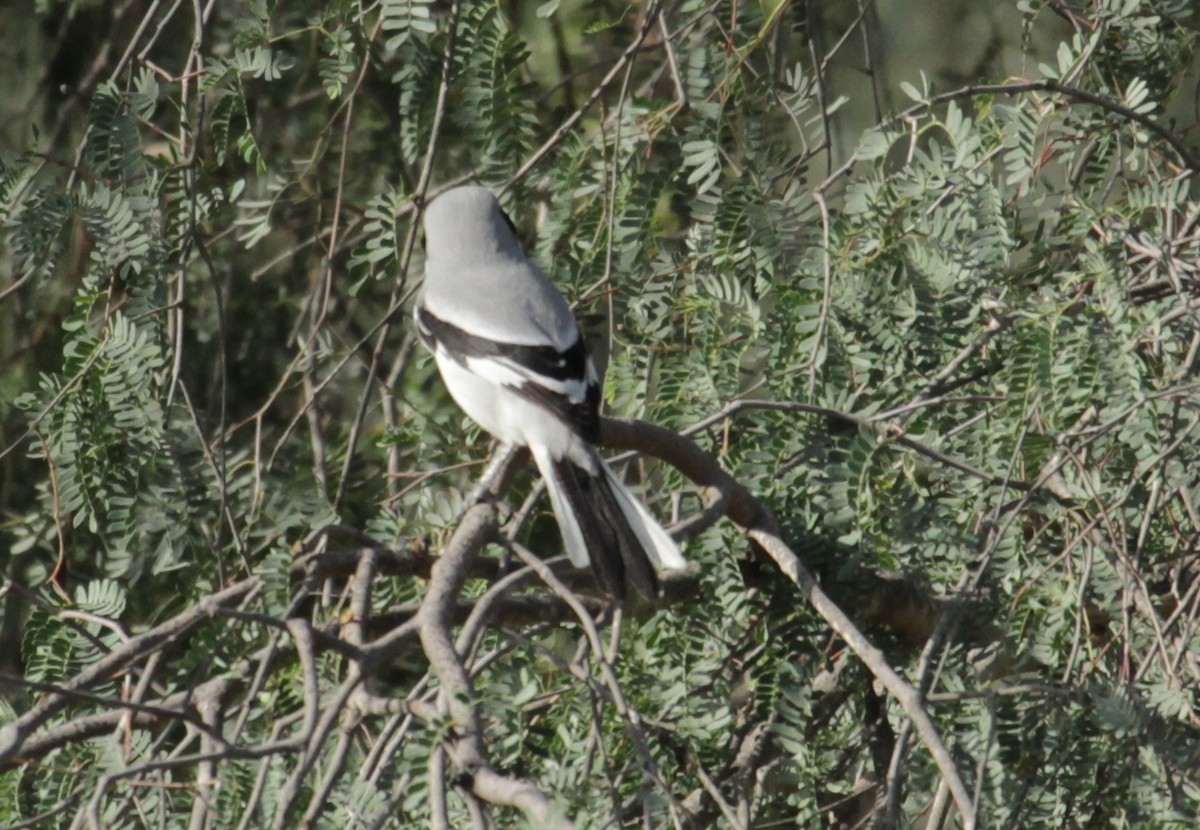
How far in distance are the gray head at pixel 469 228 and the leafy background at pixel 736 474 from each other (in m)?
0.21

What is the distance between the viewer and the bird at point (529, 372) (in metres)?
2.79

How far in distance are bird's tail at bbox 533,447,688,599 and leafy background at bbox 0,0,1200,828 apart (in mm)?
75

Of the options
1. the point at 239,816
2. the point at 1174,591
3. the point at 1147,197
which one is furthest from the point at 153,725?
the point at 1147,197

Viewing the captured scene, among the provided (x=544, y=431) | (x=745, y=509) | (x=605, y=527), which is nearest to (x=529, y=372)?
(x=544, y=431)

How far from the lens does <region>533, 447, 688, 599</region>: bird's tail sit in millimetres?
2682

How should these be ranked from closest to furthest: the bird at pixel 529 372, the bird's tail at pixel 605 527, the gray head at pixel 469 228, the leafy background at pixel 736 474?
the leafy background at pixel 736 474 < the bird's tail at pixel 605 527 < the bird at pixel 529 372 < the gray head at pixel 469 228

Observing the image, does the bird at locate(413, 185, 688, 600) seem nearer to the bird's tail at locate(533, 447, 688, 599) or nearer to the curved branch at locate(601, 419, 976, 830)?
the bird's tail at locate(533, 447, 688, 599)

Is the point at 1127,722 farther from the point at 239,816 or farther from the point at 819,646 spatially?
the point at 239,816

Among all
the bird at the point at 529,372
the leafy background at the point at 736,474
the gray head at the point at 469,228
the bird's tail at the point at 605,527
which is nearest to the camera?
the leafy background at the point at 736,474

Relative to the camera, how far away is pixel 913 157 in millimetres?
2818

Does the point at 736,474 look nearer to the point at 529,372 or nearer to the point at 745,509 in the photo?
the point at 745,509

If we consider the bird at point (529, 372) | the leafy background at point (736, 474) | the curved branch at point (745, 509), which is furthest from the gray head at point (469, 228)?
the curved branch at point (745, 509)

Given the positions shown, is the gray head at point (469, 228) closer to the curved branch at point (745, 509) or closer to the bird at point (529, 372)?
the bird at point (529, 372)

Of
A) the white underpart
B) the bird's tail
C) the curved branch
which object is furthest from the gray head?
the curved branch
